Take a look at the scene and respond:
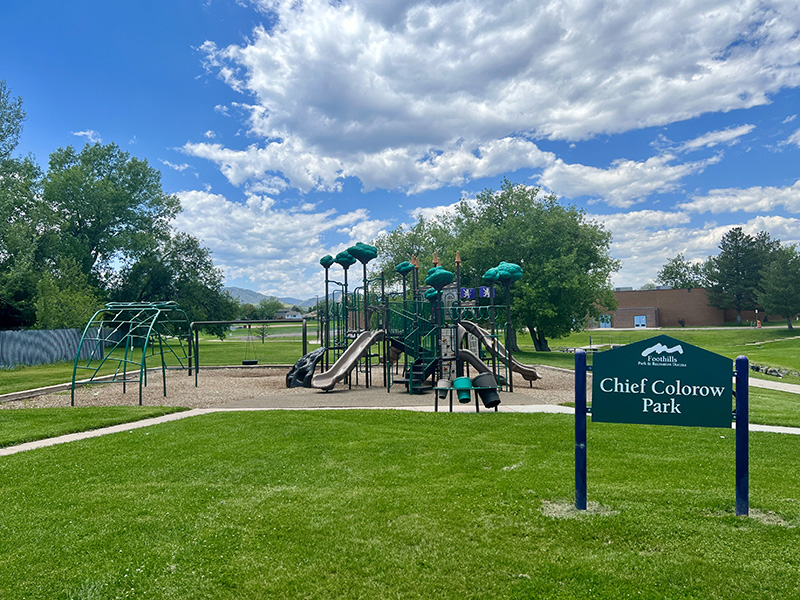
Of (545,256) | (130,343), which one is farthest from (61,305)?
(545,256)

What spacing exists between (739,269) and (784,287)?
1697cm

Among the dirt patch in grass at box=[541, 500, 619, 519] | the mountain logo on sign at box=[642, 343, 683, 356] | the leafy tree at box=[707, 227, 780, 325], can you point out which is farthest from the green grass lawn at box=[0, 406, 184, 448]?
the leafy tree at box=[707, 227, 780, 325]

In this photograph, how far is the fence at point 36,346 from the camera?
2408cm

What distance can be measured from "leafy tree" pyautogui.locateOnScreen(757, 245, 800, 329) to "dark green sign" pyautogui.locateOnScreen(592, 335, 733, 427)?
54.5 m

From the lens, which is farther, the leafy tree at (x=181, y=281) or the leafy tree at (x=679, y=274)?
the leafy tree at (x=679, y=274)

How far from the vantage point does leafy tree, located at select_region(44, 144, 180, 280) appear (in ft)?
136

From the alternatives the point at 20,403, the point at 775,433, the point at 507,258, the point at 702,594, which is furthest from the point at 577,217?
the point at 702,594

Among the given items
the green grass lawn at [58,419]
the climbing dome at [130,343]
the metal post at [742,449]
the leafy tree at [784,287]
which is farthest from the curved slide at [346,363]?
the leafy tree at [784,287]

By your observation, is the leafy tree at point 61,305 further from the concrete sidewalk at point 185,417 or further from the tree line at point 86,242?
the concrete sidewalk at point 185,417

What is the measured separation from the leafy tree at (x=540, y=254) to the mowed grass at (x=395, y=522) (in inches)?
948

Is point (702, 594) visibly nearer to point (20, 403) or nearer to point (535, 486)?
point (535, 486)

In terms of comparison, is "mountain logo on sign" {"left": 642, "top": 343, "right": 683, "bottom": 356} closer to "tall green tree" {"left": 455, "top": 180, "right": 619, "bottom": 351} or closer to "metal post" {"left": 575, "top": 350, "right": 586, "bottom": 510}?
"metal post" {"left": 575, "top": 350, "right": 586, "bottom": 510}

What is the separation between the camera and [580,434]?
191 inches

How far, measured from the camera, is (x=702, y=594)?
3346 mm
